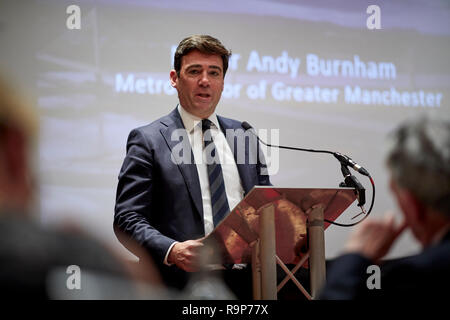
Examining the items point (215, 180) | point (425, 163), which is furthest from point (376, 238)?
point (215, 180)

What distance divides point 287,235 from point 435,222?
113 cm

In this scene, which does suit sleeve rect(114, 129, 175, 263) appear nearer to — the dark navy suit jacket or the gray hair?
the dark navy suit jacket

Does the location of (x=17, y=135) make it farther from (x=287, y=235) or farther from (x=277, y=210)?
(x=287, y=235)

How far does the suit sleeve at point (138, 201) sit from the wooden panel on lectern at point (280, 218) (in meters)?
0.40

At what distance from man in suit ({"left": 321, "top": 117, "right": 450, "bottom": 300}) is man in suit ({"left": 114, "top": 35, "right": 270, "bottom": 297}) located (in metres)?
1.22

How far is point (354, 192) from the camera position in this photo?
2604 millimetres

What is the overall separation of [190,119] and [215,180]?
0.45 m

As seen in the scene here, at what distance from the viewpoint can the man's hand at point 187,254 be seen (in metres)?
2.55

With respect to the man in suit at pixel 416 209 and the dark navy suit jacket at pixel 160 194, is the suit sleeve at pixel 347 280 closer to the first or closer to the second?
the man in suit at pixel 416 209

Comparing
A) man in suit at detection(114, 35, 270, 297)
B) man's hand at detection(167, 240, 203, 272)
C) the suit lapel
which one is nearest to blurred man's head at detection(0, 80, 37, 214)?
man's hand at detection(167, 240, 203, 272)

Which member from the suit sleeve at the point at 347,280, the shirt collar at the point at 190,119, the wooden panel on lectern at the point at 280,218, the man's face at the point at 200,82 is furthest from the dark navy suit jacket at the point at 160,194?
the suit sleeve at the point at 347,280

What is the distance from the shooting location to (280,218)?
2.51 meters

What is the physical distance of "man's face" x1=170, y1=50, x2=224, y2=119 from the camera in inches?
133

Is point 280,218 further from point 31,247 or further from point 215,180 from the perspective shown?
point 31,247
